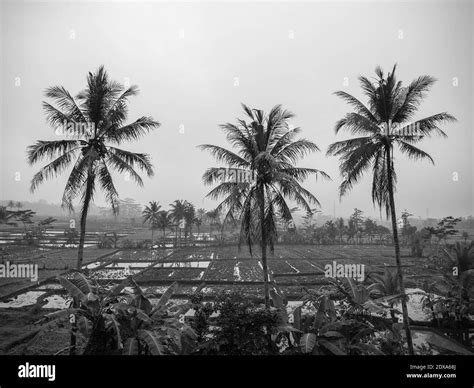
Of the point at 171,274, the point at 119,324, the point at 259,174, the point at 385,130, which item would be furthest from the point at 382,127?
the point at 171,274

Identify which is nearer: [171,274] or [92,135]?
[92,135]

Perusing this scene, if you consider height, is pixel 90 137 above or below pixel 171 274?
above

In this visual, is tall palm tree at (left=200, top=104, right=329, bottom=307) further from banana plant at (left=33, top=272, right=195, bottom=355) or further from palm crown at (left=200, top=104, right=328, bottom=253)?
banana plant at (left=33, top=272, right=195, bottom=355)

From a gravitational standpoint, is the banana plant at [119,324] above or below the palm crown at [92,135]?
below

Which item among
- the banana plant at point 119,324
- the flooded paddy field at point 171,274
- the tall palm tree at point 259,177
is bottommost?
the flooded paddy field at point 171,274

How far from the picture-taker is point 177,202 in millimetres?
40438

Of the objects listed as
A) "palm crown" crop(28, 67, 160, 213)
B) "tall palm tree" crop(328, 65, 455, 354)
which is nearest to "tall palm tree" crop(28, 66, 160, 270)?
"palm crown" crop(28, 67, 160, 213)

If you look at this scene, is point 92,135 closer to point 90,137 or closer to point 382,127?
point 90,137

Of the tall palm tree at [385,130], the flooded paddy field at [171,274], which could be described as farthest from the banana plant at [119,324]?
the tall palm tree at [385,130]

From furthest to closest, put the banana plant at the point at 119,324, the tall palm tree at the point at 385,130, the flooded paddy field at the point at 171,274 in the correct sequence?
1. the flooded paddy field at the point at 171,274
2. the tall palm tree at the point at 385,130
3. the banana plant at the point at 119,324

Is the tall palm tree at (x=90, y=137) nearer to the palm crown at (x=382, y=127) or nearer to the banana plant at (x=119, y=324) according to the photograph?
the banana plant at (x=119, y=324)

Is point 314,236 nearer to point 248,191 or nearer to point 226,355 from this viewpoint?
point 248,191

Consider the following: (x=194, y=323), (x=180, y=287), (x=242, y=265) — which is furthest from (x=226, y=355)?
(x=242, y=265)

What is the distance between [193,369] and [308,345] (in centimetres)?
261
